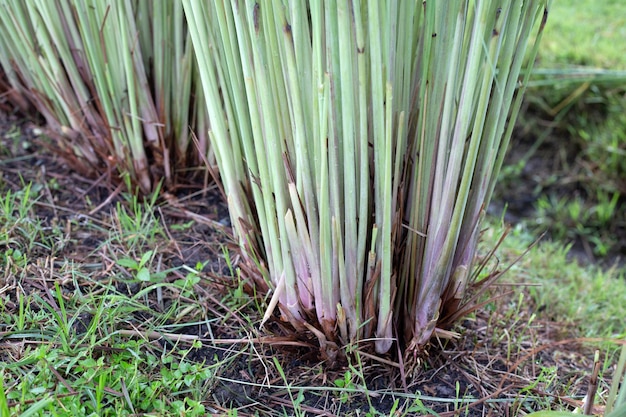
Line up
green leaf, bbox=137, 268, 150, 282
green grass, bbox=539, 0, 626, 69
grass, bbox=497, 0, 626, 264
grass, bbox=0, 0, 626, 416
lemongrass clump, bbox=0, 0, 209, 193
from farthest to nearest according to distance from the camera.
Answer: green grass, bbox=539, 0, 626, 69, grass, bbox=497, 0, 626, 264, lemongrass clump, bbox=0, 0, 209, 193, green leaf, bbox=137, 268, 150, 282, grass, bbox=0, 0, 626, 416

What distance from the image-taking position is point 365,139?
1.09 m

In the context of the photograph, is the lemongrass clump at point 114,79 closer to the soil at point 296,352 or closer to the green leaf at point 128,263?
the soil at point 296,352

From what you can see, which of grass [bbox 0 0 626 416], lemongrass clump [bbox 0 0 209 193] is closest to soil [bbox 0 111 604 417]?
grass [bbox 0 0 626 416]

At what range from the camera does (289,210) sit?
1.17 m

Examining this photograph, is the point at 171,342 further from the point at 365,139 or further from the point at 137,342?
the point at 365,139

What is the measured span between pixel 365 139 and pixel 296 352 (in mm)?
507

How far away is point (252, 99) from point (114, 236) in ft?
2.14

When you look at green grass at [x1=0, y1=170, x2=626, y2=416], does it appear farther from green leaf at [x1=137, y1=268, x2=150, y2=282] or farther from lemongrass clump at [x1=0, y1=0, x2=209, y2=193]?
lemongrass clump at [x1=0, y1=0, x2=209, y2=193]

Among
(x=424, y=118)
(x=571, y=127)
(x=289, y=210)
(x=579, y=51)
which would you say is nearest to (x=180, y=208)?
(x=289, y=210)

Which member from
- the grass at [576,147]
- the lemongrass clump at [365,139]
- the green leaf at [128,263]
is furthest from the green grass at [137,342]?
the grass at [576,147]

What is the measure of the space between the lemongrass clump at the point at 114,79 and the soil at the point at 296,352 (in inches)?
4.1

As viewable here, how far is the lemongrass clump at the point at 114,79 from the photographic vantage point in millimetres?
1577

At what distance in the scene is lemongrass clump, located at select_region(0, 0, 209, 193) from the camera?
5.17ft

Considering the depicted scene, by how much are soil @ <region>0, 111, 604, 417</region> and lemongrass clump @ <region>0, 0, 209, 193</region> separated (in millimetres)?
105
